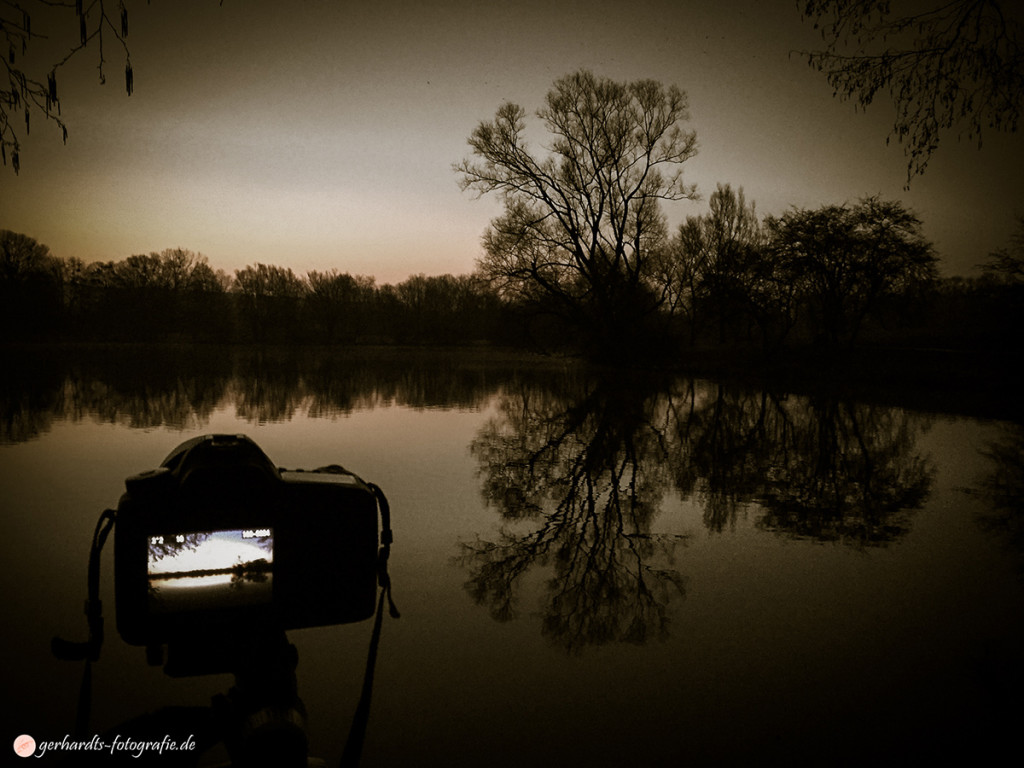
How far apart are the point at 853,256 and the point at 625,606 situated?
34492 mm

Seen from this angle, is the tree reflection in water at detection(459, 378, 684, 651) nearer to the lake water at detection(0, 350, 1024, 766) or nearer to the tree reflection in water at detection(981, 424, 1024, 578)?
the lake water at detection(0, 350, 1024, 766)

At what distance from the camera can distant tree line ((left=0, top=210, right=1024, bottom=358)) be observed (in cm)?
3145

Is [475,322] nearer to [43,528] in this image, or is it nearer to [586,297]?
[586,297]

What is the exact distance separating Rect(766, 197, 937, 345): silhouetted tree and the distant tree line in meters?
0.07

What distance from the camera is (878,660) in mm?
3143

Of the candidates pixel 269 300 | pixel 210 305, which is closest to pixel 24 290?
pixel 210 305

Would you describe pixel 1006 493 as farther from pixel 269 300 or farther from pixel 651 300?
pixel 269 300

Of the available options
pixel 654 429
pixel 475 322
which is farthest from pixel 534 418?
pixel 475 322

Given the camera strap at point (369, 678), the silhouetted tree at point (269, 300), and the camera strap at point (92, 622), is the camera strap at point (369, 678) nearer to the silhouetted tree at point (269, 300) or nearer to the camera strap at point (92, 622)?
the camera strap at point (92, 622)

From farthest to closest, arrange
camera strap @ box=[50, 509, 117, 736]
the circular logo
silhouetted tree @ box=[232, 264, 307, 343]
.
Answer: silhouetted tree @ box=[232, 264, 307, 343] → the circular logo → camera strap @ box=[50, 509, 117, 736]

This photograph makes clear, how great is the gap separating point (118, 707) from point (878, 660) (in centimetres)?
344

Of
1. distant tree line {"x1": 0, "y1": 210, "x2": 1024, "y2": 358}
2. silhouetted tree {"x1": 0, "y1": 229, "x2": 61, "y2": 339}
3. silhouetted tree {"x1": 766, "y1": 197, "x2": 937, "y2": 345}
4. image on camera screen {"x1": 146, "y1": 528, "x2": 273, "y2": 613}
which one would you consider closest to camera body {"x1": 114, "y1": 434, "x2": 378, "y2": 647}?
image on camera screen {"x1": 146, "y1": 528, "x2": 273, "y2": 613}

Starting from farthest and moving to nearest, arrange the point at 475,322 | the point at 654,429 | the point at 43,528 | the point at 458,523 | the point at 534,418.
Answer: the point at 475,322, the point at 534,418, the point at 654,429, the point at 458,523, the point at 43,528

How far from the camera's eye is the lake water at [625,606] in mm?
2510
